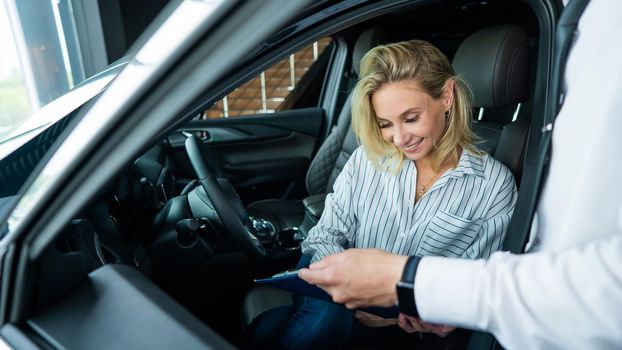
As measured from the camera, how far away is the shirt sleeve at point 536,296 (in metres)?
0.49

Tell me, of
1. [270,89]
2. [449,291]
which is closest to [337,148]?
[449,291]

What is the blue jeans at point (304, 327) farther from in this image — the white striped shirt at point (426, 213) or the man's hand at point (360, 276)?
the man's hand at point (360, 276)

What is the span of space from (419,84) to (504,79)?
1.09 feet

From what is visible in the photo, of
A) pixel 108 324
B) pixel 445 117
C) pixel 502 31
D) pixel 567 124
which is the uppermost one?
pixel 502 31

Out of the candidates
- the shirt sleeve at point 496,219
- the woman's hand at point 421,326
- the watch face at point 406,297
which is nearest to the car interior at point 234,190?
the shirt sleeve at point 496,219

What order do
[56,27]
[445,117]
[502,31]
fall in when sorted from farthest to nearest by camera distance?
[56,27], [502,31], [445,117]

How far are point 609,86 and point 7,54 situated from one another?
337cm

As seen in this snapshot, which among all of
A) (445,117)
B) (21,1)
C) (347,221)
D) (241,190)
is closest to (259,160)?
(241,190)

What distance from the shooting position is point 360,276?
2.29ft

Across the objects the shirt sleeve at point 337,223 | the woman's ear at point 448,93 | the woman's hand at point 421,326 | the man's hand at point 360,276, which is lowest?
the woman's hand at point 421,326

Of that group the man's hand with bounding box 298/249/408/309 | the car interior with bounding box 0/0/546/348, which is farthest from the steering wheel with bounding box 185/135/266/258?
the man's hand with bounding box 298/249/408/309

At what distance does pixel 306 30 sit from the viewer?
1.00 m

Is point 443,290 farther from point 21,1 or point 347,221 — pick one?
point 21,1

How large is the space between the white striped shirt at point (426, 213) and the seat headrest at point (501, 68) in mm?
232
